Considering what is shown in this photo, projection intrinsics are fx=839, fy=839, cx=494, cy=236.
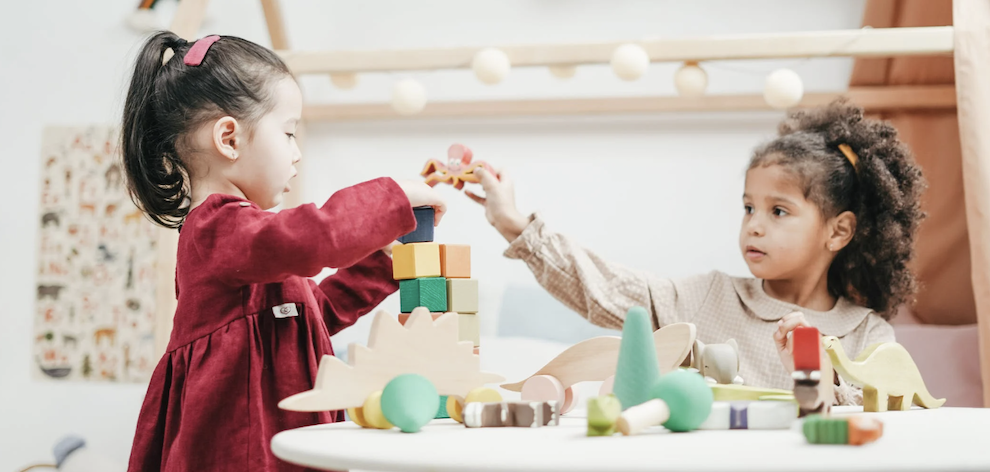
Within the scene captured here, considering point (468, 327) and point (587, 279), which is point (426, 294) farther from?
point (587, 279)

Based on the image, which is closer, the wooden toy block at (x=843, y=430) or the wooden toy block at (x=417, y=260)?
the wooden toy block at (x=843, y=430)

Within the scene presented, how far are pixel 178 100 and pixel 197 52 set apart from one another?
5cm

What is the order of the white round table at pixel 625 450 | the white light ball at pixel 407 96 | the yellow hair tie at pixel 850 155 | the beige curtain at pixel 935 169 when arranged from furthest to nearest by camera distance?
1. the beige curtain at pixel 935 169
2. the white light ball at pixel 407 96
3. the yellow hair tie at pixel 850 155
4. the white round table at pixel 625 450

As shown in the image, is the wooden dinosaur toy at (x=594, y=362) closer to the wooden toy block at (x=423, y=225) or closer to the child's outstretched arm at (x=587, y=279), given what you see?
the wooden toy block at (x=423, y=225)

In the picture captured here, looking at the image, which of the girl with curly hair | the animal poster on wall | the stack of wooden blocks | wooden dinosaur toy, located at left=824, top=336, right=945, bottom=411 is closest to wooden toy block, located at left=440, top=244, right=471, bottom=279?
the stack of wooden blocks

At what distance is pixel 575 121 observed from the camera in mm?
1966

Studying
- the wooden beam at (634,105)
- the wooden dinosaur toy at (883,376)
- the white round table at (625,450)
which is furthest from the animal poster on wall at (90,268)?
the wooden dinosaur toy at (883,376)

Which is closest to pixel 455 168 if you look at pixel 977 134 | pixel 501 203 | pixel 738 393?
pixel 501 203

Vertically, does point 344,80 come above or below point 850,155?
above

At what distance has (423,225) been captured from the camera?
82 centimetres

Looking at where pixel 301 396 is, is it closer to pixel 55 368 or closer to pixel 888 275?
pixel 888 275

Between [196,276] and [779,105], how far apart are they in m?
1.07

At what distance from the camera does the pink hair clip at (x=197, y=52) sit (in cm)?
85

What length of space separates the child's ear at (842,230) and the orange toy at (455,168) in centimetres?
62
